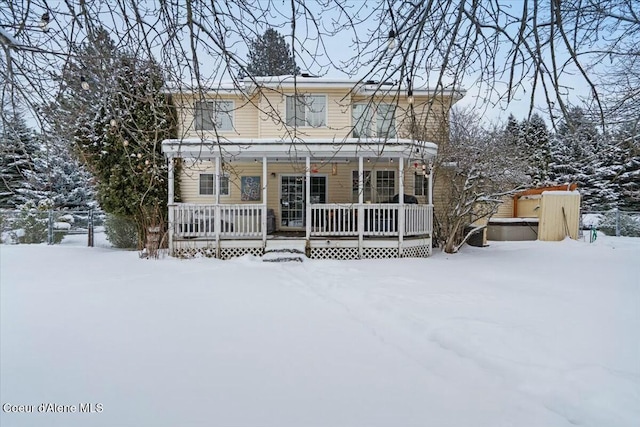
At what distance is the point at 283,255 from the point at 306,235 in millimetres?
955

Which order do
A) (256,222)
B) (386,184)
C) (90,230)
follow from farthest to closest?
(386,184) < (90,230) < (256,222)

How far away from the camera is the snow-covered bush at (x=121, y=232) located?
12.7 metres

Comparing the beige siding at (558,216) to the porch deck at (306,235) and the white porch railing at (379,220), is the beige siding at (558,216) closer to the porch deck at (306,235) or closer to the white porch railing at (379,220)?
the white porch railing at (379,220)

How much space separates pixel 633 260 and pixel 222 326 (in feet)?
35.9

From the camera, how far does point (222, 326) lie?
4711mm

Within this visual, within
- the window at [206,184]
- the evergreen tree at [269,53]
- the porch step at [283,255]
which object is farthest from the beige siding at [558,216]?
the evergreen tree at [269,53]

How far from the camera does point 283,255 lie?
31.5ft

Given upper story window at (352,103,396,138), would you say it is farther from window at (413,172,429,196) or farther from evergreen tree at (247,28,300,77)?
window at (413,172,429,196)

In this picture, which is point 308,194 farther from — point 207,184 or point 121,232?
point 121,232

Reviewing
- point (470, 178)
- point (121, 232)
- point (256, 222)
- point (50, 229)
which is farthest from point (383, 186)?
point (50, 229)

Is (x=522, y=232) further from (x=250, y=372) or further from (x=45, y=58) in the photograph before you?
(x=45, y=58)

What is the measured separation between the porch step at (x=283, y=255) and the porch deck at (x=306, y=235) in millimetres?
237

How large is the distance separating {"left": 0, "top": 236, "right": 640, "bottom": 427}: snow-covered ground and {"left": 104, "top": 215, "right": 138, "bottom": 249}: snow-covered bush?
5.30 metres

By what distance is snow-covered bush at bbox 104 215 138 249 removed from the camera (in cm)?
1266
